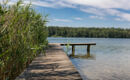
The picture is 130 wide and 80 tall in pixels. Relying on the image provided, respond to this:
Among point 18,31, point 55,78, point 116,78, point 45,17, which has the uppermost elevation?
point 45,17

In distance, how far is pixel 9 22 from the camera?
2.87 m

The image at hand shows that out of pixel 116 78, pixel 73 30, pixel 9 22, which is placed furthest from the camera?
pixel 73 30

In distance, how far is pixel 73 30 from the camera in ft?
198

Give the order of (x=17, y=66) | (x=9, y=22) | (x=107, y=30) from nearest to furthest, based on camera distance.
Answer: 1. (x=9, y=22)
2. (x=17, y=66)
3. (x=107, y=30)

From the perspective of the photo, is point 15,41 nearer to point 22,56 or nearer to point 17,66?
point 22,56

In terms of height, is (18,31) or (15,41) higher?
(18,31)

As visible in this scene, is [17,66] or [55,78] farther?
[17,66]

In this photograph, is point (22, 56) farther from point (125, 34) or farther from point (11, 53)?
point (125, 34)

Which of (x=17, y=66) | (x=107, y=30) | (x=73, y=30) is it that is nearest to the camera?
(x=17, y=66)

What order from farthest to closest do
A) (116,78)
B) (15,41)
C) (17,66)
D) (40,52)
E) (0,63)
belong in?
(40,52), (116,78), (17,66), (15,41), (0,63)

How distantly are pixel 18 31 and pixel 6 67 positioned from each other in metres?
0.79

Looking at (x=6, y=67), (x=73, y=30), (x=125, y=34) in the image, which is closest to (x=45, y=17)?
(x=6, y=67)

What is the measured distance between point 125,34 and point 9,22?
74169 millimetres

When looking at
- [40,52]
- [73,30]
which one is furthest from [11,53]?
[73,30]
